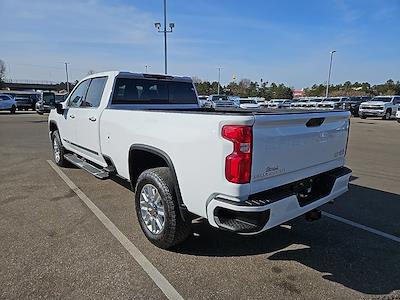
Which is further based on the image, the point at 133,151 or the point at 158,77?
the point at 158,77

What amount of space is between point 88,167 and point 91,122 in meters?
0.77

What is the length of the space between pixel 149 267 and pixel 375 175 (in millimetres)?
5977

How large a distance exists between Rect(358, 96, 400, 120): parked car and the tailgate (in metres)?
27.5

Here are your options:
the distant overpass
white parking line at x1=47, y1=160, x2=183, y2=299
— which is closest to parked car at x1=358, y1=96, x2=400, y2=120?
white parking line at x1=47, y1=160, x2=183, y2=299

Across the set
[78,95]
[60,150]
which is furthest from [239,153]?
[60,150]

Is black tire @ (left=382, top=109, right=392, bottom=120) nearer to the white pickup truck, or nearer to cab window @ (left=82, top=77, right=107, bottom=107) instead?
the white pickup truck

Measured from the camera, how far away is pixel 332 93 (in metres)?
78.9

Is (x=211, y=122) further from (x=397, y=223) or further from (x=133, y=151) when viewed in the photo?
(x=397, y=223)

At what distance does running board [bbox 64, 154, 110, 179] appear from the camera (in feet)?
15.9

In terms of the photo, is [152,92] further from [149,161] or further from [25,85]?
[25,85]

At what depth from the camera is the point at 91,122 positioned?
5.23m

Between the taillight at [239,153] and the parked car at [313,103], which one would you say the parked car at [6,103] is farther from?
the taillight at [239,153]

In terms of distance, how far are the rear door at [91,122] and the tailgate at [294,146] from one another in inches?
117

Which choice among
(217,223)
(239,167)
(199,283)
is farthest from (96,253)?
(239,167)
